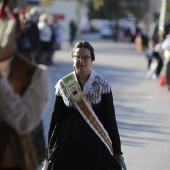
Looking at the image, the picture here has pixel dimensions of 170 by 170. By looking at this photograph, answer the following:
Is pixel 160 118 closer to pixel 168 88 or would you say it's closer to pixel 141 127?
pixel 141 127

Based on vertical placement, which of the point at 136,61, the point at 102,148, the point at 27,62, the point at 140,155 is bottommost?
the point at 136,61

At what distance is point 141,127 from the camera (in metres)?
13.2

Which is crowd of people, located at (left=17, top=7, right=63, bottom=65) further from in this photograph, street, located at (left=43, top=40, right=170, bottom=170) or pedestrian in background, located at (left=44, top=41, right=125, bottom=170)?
pedestrian in background, located at (left=44, top=41, right=125, bottom=170)

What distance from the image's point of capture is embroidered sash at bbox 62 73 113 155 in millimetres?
6547

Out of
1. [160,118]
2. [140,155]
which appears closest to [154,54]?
[160,118]

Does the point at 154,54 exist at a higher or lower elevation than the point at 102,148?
lower

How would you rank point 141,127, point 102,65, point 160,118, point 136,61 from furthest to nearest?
1. point 136,61
2. point 102,65
3. point 160,118
4. point 141,127

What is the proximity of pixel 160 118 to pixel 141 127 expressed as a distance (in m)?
1.24

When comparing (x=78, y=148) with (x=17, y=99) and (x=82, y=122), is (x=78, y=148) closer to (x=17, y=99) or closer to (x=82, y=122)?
(x=82, y=122)

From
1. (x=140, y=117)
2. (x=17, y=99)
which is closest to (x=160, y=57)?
(x=140, y=117)

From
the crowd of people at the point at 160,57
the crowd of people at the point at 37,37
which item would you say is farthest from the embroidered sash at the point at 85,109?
the crowd of people at the point at 160,57

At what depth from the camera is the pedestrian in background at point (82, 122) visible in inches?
258

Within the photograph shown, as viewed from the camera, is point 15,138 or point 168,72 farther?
point 168,72

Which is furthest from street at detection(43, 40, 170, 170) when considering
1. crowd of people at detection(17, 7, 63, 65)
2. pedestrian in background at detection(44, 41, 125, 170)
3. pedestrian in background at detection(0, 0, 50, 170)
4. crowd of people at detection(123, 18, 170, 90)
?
pedestrian in background at detection(0, 0, 50, 170)
